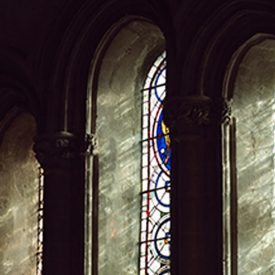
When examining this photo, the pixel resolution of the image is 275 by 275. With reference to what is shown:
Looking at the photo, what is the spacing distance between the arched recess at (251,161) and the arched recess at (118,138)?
2.07 m

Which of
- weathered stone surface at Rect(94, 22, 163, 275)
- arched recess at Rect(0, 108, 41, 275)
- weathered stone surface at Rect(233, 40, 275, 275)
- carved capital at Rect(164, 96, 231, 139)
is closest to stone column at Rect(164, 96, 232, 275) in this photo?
carved capital at Rect(164, 96, 231, 139)

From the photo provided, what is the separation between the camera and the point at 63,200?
2698 cm

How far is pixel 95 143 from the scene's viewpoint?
1060 inches

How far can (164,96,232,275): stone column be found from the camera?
80.9 feet

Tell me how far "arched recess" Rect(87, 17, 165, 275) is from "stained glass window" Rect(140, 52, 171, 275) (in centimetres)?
8

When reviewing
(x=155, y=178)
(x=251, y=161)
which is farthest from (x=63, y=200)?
(x=251, y=161)

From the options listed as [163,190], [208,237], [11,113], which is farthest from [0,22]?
[208,237]

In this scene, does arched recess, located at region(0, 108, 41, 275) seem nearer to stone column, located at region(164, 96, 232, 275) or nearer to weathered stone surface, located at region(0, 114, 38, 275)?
weathered stone surface, located at region(0, 114, 38, 275)

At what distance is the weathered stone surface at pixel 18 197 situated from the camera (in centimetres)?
2861

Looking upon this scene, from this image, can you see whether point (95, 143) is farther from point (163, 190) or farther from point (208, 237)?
point (208, 237)

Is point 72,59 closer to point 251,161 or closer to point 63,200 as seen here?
point 63,200

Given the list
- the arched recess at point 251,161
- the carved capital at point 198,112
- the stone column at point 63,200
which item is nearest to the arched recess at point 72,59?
the stone column at point 63,200

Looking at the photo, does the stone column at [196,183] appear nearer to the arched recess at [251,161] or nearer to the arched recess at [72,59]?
the arched recess at [251,161]

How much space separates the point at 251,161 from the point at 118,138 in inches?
102
